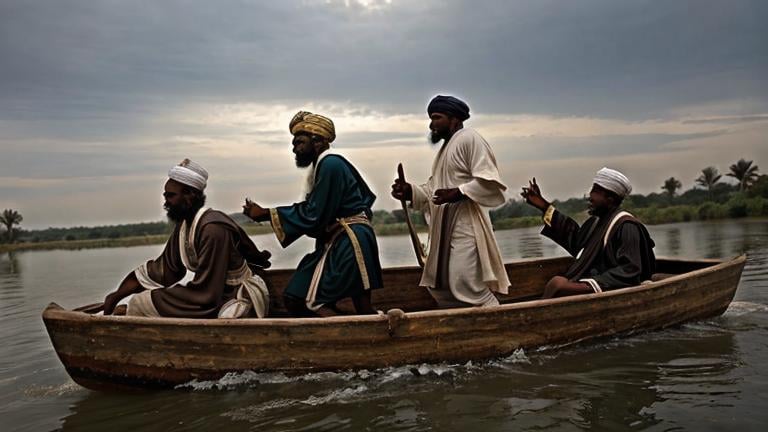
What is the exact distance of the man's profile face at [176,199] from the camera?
163 inches

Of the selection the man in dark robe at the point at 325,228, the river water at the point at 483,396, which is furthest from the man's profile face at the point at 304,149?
the river water at the point at 483,396

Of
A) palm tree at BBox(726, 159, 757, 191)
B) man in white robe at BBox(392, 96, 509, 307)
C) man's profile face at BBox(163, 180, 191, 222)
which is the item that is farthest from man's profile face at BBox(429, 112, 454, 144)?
palm tree at BBox(726, 159, 757, 191)

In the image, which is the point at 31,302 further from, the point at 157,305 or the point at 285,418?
the point at 285,418

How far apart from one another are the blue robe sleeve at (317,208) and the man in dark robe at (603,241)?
173 cm

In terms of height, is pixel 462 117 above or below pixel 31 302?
above

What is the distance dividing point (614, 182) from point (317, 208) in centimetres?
237

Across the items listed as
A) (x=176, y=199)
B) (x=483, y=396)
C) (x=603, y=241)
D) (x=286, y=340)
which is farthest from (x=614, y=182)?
(x=176, y=199)

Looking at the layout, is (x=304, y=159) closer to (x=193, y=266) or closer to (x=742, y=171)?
(x=193, y=266)

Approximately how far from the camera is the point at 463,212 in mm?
4625

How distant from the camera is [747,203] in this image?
2214 centimetres

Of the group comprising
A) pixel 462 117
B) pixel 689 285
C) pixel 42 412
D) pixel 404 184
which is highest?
pixel 462 117

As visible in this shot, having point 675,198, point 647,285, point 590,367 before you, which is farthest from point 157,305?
point 675,198

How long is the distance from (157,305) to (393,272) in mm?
2307

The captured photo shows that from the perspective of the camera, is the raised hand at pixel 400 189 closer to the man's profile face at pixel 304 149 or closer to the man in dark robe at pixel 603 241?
the man's profile face at pixel 304 149
